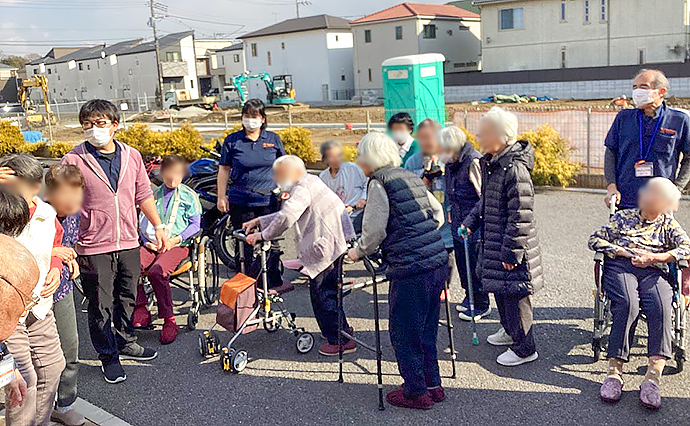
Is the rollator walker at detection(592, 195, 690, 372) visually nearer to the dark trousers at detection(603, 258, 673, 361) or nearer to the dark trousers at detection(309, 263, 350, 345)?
the dark trousers at detection(603, 258, 673, 361)

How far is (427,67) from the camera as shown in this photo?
49.6 ft

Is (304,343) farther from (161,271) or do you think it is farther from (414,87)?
(414,87)

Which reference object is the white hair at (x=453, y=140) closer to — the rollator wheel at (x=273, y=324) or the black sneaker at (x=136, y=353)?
the rollator wheel at (x=273, y=324)

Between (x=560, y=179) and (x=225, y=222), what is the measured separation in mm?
5615

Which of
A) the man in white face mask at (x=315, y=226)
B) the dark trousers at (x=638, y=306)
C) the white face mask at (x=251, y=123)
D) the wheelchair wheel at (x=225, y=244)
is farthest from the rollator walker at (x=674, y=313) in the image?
the wheelchair wheel at (x=225, y=244)

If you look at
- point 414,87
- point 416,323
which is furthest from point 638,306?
point 414,87

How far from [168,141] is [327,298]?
10581 millimetres

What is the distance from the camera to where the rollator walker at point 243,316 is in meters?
4.82

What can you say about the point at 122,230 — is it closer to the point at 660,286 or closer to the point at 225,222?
the point at 225,222

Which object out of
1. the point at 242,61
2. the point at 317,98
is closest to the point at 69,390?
the point at 317,98

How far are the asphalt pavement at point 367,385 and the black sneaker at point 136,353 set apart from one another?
0.21ft

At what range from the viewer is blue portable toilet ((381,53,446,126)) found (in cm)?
1470

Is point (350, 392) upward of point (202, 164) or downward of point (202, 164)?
downward

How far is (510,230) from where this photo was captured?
14.1 feet
